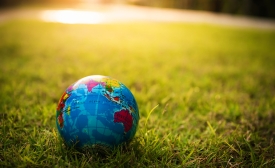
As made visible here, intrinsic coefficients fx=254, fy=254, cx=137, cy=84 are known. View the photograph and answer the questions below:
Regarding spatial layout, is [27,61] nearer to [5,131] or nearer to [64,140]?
[5,131]

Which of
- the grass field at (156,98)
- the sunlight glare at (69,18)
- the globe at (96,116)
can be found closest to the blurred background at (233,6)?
the sunlight glare at (69,18)

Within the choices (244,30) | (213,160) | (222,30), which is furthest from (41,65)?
(244,30)

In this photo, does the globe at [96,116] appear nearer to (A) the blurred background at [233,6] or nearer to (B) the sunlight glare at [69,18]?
(B) the sunlight glare at [69,18]

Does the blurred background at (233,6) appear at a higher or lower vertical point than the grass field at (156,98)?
higher

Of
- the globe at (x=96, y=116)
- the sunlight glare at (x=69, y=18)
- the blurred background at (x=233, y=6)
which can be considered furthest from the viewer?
the blurred background at (x=233, y=6)

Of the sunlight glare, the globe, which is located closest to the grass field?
the globe

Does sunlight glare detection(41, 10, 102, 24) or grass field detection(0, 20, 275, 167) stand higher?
sunlight glare detection(41, 10, 102, 24)

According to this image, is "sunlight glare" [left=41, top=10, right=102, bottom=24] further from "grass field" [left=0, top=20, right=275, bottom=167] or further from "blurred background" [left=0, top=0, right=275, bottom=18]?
"grass field" [left=0, top=20, right=275, bottom=167]
